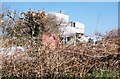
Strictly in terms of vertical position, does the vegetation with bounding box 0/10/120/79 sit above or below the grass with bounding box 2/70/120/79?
above

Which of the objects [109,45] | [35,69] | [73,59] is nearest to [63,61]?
[73,59]

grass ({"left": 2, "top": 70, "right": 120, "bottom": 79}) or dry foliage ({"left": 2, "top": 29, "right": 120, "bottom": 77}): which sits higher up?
dry foliage ({"left": 2, "top": 29, "right": 120, "bottom": 77})

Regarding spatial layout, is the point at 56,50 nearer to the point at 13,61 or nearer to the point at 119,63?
the point at 13,61

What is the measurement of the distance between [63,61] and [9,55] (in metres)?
0.95

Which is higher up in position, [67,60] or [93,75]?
[67,60]

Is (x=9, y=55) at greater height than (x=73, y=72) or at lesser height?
greater

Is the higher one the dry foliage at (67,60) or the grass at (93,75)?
the dry foliage at (67,60)

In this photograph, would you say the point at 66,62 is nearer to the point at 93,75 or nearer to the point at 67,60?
the point at 67,60

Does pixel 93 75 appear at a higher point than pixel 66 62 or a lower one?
lower

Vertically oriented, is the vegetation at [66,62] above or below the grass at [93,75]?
above

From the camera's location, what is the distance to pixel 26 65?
4855 mm

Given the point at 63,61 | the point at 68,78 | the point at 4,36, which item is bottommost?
the point at 68,78

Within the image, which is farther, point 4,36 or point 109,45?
point 4,36

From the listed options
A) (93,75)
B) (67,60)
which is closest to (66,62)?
(67,60)
